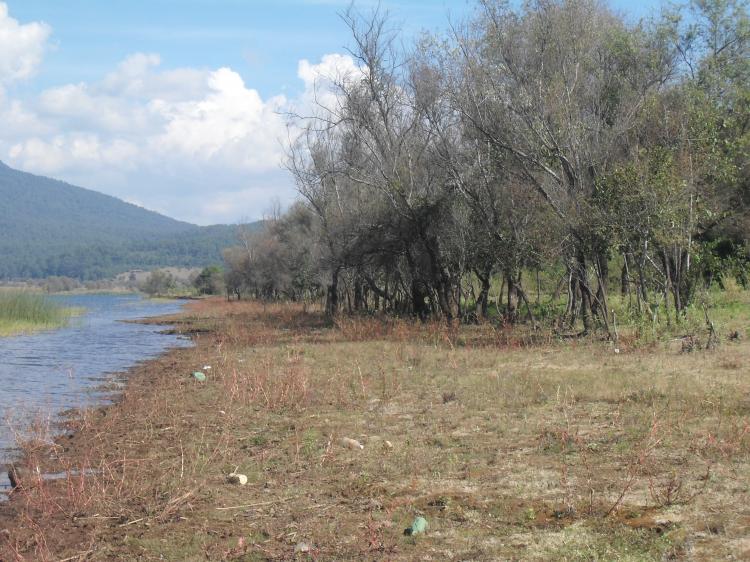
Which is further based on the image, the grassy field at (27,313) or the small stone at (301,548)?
the grassy field at (27,313)

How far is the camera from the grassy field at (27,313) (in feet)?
134

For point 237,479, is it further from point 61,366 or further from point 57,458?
point 61,366

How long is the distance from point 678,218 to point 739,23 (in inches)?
504

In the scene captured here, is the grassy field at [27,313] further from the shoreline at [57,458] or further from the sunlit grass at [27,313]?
the shoreline at [57,458]

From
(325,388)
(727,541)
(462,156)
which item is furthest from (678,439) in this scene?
(462,156)

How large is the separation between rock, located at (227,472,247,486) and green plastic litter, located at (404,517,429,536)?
95.3 inches

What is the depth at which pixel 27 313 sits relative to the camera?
1681 inches

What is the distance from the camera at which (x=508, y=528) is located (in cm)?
668

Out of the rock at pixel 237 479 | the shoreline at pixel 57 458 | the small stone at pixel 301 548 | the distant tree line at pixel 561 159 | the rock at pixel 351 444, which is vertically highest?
the distant tree line at pixel 561 159

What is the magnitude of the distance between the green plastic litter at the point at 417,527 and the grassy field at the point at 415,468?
6 cm

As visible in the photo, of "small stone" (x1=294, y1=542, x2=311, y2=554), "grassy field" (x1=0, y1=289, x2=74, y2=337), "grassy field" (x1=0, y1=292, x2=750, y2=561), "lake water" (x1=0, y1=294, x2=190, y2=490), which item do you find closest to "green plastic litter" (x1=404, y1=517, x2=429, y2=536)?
"grassy field" (x1=0, y1=292, x2=750, y2=561)

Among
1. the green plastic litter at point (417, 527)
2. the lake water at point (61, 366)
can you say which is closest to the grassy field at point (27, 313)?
the lake water at point (61, 366)

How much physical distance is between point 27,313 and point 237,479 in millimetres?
38107

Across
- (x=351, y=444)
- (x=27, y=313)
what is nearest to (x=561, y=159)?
(x=351, y=444)
